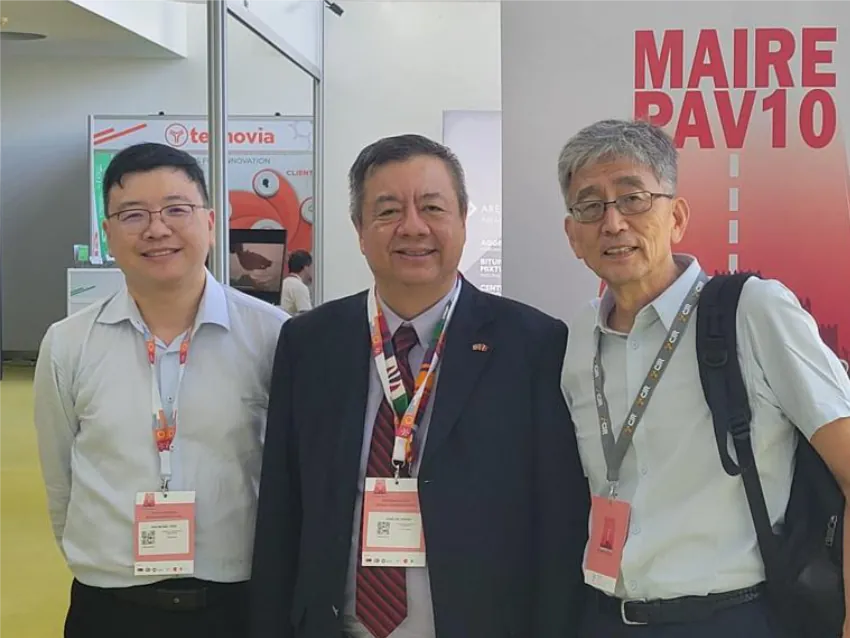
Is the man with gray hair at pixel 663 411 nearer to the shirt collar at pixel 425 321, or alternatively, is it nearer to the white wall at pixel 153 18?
the shirt collar at pixel 425 321

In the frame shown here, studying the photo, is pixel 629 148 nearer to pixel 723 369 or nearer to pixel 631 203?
pixel 631 203

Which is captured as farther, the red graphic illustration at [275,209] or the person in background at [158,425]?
the red graphic illustration at [275,209]

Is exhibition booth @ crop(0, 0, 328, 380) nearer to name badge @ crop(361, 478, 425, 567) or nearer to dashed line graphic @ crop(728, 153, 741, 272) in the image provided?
dashed line graphic @ crop(728, 153, 741, 272)

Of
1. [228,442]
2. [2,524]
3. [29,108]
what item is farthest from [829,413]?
[29,108]

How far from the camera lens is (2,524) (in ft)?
18.7

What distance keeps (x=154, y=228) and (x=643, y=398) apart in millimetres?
1047

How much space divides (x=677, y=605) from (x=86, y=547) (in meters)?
1.21

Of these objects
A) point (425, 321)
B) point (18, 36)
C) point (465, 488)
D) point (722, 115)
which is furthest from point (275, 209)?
point (465, 488)

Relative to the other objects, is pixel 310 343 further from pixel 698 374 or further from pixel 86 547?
pixel 698 374

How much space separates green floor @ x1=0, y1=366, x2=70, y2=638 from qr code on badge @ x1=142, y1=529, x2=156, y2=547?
2582 mm

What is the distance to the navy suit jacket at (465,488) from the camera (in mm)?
1759

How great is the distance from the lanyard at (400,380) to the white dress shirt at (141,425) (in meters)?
0.32

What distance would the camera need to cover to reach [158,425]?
196 centimetres

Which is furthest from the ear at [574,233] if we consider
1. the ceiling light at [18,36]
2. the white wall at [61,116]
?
the ceiling light at [18,36]
